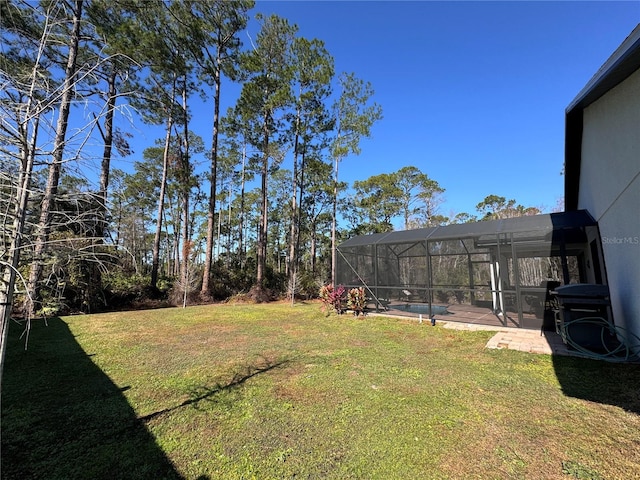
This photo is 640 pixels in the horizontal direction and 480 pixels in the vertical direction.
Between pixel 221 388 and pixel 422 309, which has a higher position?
pixel 422 309

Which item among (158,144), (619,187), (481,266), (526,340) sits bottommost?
(526,340)

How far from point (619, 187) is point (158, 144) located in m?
22.3

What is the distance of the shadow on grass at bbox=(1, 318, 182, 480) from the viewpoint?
200cm

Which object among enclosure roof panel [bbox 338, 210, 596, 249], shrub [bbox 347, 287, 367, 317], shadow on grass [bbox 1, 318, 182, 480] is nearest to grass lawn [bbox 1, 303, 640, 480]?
shadow on grass [bbox 1, 318, 182, 480]

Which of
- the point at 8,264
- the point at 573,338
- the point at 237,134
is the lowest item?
the point at 573,338

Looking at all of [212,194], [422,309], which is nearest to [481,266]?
[422,309]

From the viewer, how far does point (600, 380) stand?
138 inches

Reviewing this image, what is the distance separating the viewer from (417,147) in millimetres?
18203

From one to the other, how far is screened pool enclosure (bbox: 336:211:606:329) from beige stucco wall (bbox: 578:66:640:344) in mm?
948

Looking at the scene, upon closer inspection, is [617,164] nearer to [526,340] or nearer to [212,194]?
[526,340]

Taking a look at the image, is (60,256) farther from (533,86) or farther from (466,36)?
(533,86)

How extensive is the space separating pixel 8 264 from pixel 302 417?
257cm

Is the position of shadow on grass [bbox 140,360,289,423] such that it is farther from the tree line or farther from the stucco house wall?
the stucco house wall

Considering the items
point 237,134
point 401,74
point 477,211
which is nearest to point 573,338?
point 401,74
